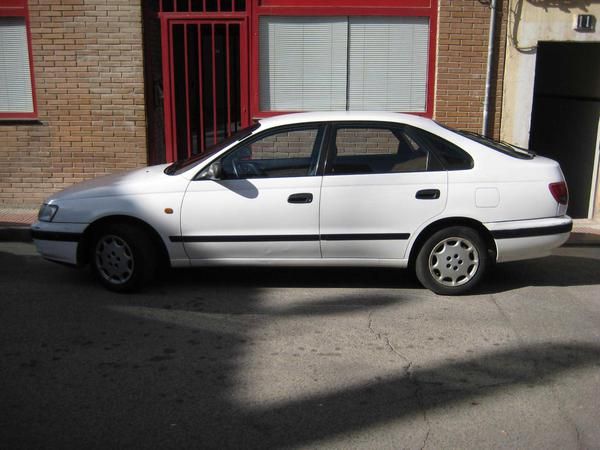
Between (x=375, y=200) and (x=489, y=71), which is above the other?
(x=489, y=71)

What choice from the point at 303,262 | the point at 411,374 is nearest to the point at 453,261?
the point at 303,262

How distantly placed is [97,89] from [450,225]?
18.5 feet

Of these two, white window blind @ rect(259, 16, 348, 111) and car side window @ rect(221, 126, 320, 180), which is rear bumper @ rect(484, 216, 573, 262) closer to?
car side window @ rect(221, 126, 320, 180)

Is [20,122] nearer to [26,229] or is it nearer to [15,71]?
[15,71]

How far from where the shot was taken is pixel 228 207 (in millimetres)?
5680

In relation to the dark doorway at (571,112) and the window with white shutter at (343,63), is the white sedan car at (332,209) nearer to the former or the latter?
the window with white shutter at (343,63)

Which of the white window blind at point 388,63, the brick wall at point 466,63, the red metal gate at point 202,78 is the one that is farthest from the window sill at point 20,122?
the brick wall at point 466,63

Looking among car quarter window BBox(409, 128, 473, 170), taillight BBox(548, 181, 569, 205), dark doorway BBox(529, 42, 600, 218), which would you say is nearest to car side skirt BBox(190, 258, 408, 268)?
car quarter window BBox(409, 128, 473, 170)

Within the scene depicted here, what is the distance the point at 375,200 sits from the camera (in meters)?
5.66

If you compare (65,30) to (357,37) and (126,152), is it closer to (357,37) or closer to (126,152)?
(126,152)

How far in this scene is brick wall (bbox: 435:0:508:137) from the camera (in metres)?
8.91

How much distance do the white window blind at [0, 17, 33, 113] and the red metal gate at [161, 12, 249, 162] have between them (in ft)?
6.44

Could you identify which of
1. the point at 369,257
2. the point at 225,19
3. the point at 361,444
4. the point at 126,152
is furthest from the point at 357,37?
the point at 361,444

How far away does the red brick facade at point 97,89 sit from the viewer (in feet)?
29.4
